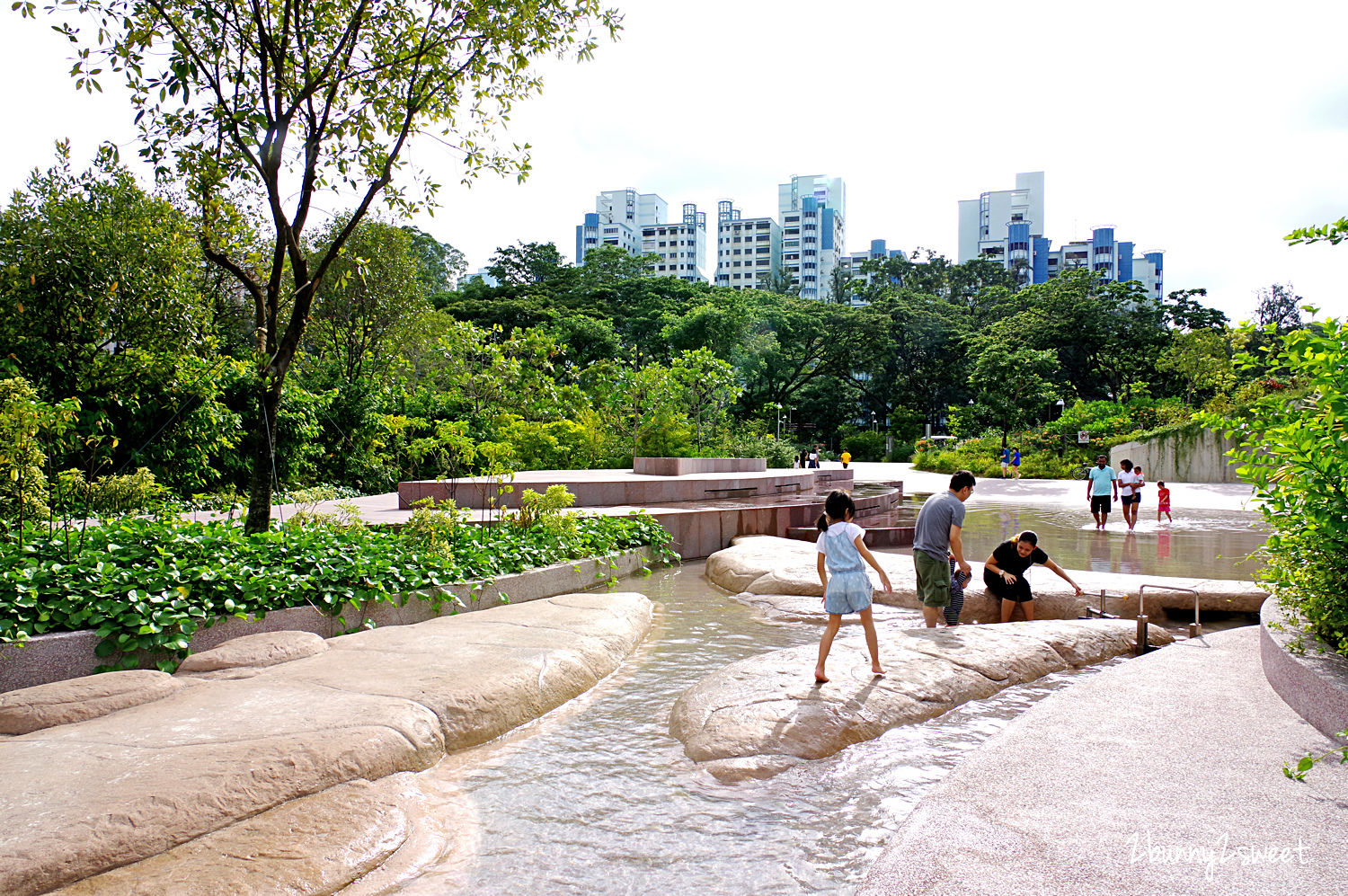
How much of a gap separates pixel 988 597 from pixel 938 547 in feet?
5.50

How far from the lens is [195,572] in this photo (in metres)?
6.11

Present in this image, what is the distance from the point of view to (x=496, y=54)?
908cm

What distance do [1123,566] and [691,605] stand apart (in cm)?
690

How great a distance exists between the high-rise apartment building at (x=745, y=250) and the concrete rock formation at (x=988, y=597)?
116 meters

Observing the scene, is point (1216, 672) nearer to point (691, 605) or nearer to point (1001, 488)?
point (691, 605)

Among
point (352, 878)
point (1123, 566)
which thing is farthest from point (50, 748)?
point (1123, 566)

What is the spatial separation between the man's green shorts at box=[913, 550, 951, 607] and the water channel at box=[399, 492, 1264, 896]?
1.27m

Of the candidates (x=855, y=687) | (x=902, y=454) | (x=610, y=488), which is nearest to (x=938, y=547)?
(x=855, y=687)

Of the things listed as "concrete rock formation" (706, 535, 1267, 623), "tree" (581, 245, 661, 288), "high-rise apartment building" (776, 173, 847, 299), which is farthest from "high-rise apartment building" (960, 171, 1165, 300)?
"concrete rock formation" (706, 535, 1267, 623)

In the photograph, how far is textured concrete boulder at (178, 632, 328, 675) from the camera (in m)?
5.59

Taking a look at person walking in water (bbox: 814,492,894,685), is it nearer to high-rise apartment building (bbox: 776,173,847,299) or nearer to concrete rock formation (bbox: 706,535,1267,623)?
concrete rock formation (bbox: 706,535,1267,623)

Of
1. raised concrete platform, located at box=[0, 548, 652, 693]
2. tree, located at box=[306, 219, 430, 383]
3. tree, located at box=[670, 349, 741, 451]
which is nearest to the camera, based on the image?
raised concrete platform, located at box=[0, 548, 652, 693]

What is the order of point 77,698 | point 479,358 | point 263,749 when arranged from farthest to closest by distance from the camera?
1. point 479,358
2. point 77,698
3. point 263,749

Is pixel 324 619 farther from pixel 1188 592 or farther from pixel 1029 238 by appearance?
pixel 1029 238
